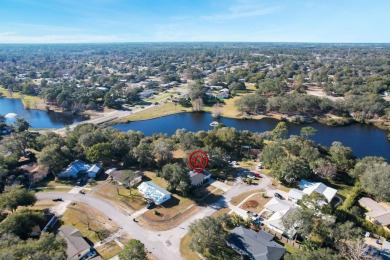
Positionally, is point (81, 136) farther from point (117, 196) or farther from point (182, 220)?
point (182, 220)

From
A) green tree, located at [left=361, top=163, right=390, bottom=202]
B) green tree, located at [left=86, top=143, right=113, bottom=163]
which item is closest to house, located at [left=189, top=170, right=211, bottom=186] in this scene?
green tree, located at [left=86, top=143, right=113, bottom=163]

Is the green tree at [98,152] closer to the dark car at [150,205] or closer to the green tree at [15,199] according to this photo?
the green tree at [15,199]

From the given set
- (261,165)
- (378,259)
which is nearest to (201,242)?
(378,259)

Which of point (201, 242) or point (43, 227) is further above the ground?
point (201, 242)

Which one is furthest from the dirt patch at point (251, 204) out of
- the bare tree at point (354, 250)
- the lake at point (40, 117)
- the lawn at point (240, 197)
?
the lake at point (40, 117)

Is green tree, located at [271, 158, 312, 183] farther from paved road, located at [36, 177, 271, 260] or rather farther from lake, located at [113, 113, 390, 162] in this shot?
lake, located at [113, 113, 390, 162]

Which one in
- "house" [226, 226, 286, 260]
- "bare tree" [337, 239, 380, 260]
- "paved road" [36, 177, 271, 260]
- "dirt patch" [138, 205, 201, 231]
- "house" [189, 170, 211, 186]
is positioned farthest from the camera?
"house" [189, 170, 211, 186]

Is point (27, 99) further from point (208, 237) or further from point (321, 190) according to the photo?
point (321, 190)
